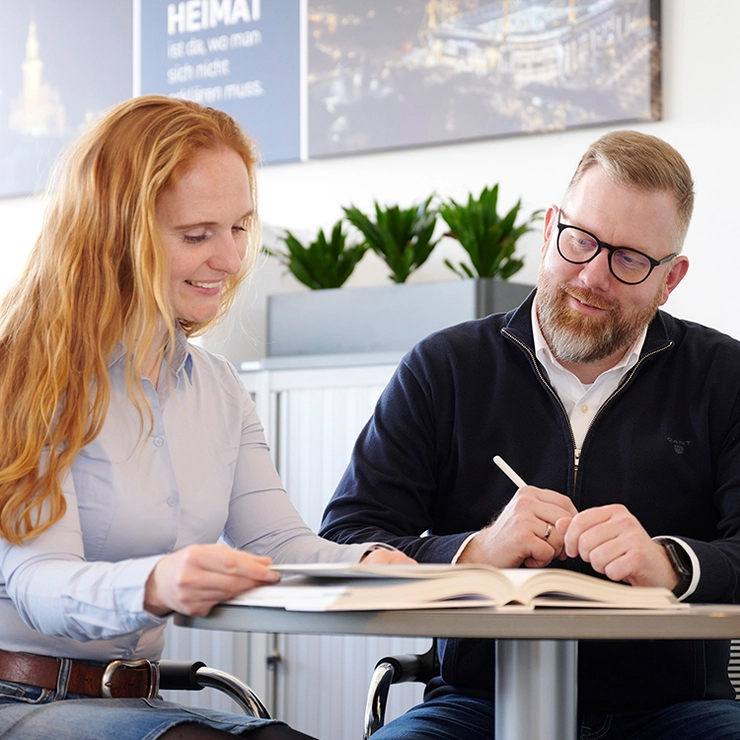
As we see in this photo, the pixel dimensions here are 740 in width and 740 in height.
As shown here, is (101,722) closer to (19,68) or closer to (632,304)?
(632,304)

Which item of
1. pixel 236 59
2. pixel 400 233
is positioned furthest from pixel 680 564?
pixel 236 59

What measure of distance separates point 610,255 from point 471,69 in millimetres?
1712

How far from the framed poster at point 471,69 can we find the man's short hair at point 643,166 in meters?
1.30

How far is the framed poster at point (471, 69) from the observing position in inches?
122

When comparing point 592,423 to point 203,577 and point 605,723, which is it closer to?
point 605,723

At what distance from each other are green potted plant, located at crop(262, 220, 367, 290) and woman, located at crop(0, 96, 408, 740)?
1524 mm

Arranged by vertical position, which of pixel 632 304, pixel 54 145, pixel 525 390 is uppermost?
pixel 54 145

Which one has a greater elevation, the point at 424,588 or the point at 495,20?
the point at 495,20

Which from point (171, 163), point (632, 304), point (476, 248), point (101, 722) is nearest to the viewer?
point (101, 722)

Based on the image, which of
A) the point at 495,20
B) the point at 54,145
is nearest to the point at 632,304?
the point at 495,20

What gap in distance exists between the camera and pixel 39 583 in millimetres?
1205

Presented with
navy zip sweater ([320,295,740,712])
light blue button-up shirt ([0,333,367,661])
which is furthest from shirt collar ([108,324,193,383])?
navy zip sweater ([320,295,740,712])

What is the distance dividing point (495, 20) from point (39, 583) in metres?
2.53

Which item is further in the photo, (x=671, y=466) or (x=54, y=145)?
(x=54, y=145)
